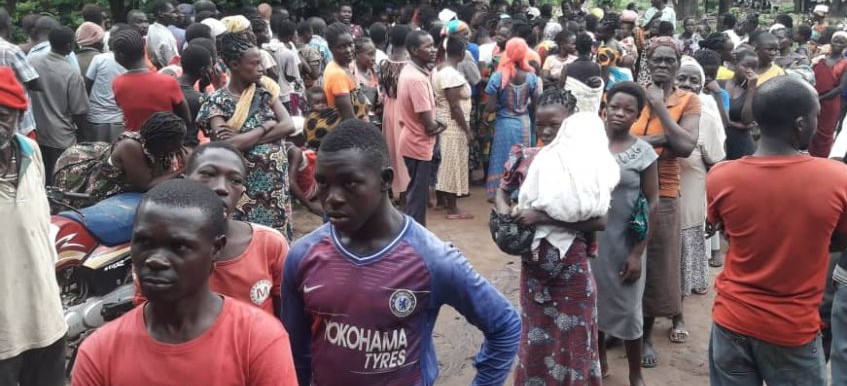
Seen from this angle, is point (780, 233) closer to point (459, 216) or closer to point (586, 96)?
point (586, 96)

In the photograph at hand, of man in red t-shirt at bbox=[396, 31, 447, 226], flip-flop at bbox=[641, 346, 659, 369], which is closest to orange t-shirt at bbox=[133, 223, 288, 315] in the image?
flip-flop at bbox=[641, 346, 659, 369]

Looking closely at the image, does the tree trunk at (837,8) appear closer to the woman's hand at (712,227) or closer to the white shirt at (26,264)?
the woman's hand at (712,227)

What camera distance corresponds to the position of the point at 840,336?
11.8 feet

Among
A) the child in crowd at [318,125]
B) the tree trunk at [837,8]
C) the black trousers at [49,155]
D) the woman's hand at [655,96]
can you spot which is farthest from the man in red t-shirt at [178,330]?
the tree trunk at [837,8]

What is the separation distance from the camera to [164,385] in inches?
78.7

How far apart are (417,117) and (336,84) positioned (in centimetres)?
91

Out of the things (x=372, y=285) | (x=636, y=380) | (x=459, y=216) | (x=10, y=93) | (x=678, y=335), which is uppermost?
(x=10, y=93)

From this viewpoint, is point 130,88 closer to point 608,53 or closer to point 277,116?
point 277,116

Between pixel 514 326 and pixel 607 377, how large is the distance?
2630 millimetres

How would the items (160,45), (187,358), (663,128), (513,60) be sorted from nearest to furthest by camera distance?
(187,358) < (663,128) < (513,60) < (160,45)

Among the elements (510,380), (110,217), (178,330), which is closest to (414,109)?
(510,380)

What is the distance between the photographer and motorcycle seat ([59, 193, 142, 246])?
450 cm

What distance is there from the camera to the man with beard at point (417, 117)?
702 centimetres

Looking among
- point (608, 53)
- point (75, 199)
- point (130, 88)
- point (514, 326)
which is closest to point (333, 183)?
point (514, 326)
